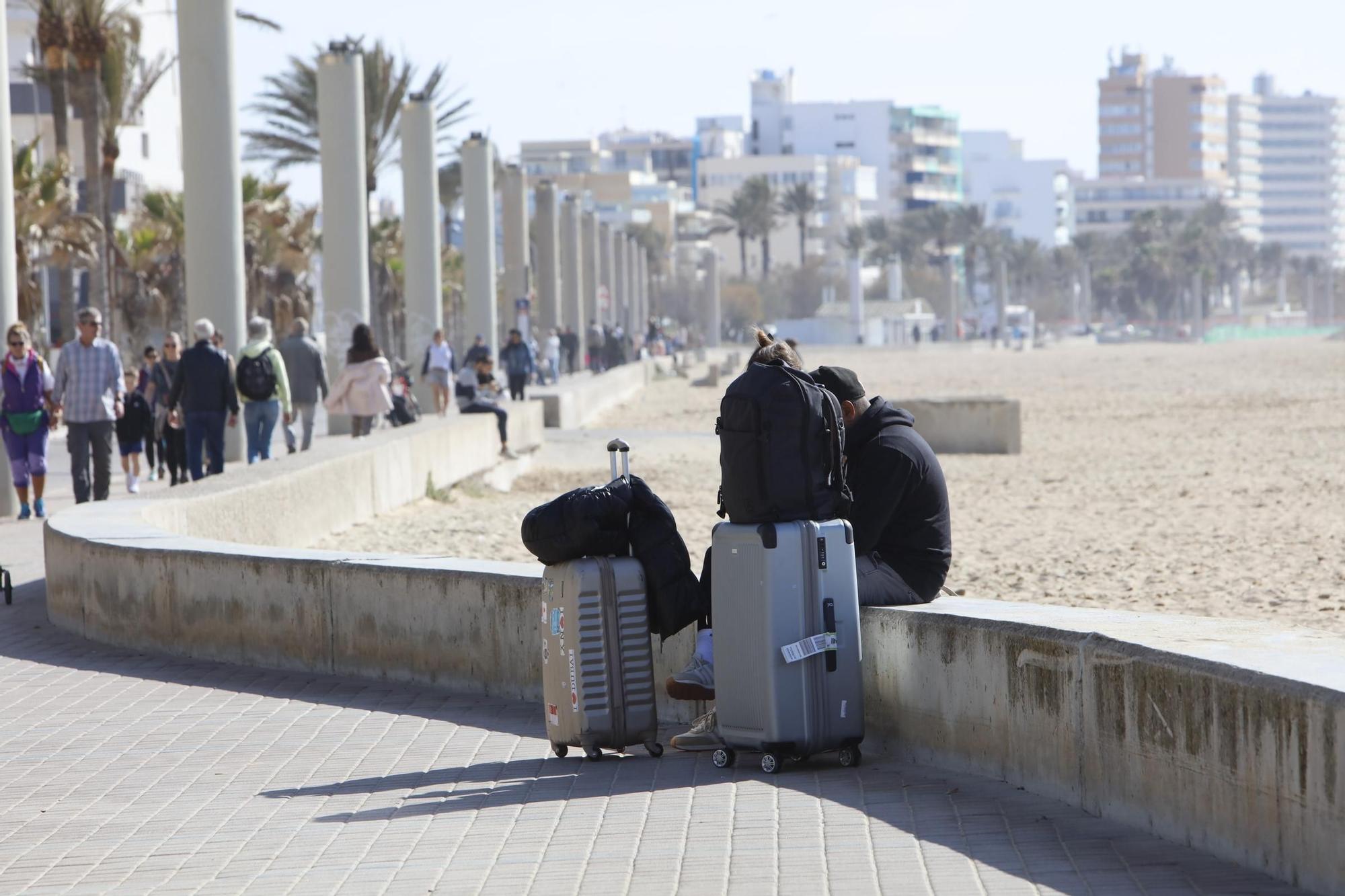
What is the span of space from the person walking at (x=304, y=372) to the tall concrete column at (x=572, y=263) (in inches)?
1689

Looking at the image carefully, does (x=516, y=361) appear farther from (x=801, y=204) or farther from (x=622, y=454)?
(x=801, y=204)

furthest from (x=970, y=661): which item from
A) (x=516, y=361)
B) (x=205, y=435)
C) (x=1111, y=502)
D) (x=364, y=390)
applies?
(x=516, y=361)

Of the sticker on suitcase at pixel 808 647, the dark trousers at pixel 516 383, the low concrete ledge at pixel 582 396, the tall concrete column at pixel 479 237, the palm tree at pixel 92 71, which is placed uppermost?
the palm tree at pixel 92 71

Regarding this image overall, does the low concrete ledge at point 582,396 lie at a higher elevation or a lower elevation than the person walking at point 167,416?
lower

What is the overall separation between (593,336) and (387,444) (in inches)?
1685

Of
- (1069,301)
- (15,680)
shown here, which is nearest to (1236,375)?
(15,680)

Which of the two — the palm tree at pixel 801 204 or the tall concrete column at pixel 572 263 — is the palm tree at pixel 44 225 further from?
the palm tree at pixel 801 204

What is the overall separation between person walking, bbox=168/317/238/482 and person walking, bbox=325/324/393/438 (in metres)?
4.18

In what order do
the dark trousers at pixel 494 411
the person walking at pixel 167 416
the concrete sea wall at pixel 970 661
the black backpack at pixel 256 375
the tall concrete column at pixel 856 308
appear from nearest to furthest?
the concrete sea wall at pixel 970 661, the black backpack at pixel 256 375, the person walking at pixel 167 416, the dark trousers at pixel 494 411, the tall concrete column at pixel 856 308

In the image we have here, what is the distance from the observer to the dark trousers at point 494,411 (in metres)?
24.0

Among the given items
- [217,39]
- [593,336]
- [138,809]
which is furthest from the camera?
[593,336]

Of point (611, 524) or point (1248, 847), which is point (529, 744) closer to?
point (611, 524)

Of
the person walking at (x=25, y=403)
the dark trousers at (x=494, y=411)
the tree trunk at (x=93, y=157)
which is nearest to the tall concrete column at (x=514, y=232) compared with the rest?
the tree trunk at (x=93, y=157)

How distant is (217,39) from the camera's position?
64.0ft
